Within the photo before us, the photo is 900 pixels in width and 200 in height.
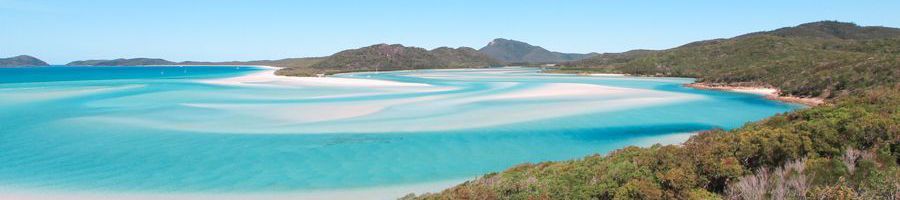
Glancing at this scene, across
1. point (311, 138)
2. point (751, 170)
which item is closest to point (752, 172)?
point (751, 170)

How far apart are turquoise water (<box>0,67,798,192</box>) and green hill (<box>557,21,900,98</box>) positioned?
7.72m

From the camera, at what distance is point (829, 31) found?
561 feet

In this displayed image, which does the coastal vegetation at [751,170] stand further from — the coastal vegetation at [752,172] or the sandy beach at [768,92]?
the sandy beach at [768,92]

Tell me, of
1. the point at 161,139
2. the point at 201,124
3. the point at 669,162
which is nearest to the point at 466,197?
the point at 669,162

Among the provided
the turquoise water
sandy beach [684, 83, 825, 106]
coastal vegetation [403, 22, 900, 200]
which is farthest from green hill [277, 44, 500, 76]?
coastal vegetation [403, 22, 900, 200]

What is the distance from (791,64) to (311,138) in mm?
59860

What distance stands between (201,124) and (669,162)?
25941 mm

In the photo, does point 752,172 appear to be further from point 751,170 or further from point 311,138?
point 311,138

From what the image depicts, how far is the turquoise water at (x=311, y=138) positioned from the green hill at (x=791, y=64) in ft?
25.3

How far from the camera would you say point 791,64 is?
62.3 meters

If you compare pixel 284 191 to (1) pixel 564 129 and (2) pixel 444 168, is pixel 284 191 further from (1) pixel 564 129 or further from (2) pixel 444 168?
(1) pixel 564 129

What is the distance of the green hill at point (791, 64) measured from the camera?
43125mm

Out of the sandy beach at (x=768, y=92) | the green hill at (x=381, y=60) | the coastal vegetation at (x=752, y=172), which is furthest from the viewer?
the green hill at (x=381, y=60)

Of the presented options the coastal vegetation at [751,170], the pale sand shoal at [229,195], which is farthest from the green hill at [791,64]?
the pale sand shoal at [229,195]
